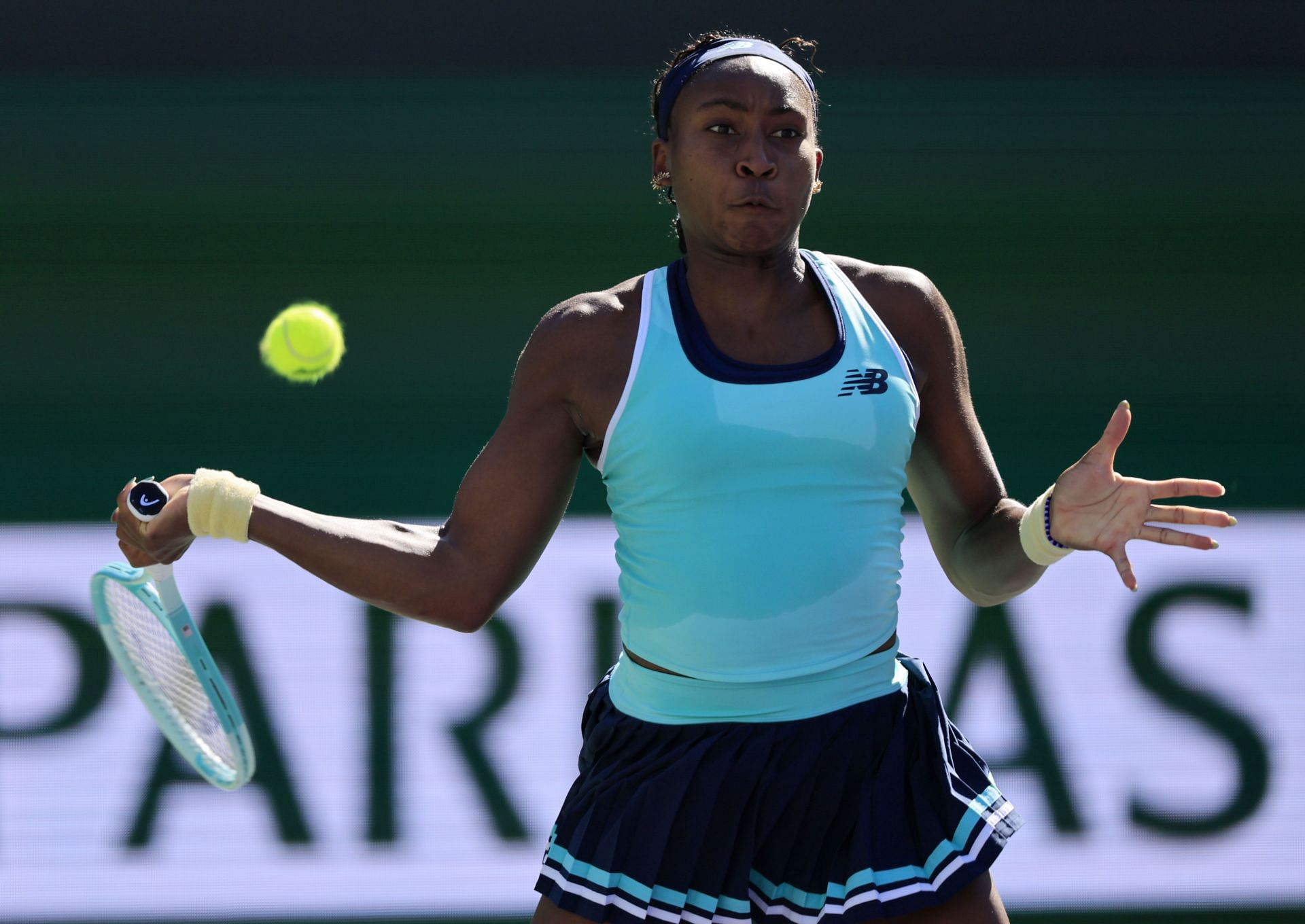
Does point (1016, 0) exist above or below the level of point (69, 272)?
above

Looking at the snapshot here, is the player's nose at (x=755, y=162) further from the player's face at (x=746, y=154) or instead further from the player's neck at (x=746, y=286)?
the player's neck at (x=746, y=286)

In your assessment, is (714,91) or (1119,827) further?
(1119,827)

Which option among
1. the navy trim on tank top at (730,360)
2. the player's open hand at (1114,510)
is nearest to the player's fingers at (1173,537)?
the player's open hand at (1114,510)

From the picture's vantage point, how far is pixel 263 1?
405 cm

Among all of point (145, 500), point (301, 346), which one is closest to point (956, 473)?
point (145, 500)

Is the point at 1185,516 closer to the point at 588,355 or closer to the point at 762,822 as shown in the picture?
the point at 762,822

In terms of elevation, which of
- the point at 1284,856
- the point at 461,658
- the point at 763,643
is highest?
the point at 763,643

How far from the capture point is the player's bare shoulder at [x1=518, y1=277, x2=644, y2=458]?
2.05m

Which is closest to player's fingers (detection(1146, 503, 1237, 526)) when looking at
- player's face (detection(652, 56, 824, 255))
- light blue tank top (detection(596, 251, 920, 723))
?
light blue tank top (detection(596, 251, 920, 723))

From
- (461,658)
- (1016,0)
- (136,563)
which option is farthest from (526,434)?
(1016,0)

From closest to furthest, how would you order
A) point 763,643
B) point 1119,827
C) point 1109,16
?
point 763,643, point 1119,827, point 1109,16

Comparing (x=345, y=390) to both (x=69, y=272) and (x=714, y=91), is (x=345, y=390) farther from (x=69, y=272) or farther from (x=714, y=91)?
(x=714, y=91)

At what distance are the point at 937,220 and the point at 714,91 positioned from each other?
225 cm

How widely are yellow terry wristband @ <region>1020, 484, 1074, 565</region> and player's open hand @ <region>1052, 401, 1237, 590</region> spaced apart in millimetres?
13
